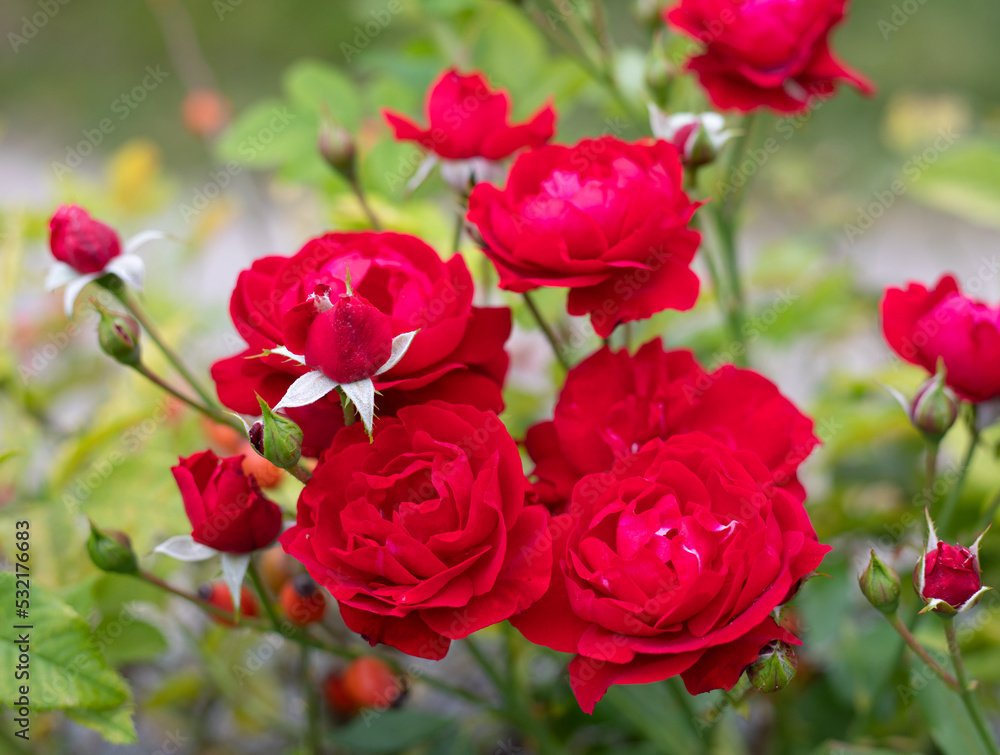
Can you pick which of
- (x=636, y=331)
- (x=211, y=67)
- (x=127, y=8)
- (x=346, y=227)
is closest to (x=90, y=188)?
(x=346, y=227)

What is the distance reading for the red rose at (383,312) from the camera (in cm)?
33

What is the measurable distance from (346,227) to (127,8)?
2.80 metres

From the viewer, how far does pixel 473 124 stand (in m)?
0.42

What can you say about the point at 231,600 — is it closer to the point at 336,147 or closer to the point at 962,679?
the point at 336,147

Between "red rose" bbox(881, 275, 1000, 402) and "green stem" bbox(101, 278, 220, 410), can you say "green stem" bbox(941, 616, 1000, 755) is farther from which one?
"green stem" bbox(101, 278, 220, 410)

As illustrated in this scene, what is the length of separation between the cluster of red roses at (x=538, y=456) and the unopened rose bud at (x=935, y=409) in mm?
73

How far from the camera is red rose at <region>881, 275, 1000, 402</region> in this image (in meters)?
0.37

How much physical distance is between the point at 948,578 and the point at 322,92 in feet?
1.84

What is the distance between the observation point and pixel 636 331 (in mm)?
589

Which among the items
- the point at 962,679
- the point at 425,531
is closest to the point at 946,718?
the point at 962,679

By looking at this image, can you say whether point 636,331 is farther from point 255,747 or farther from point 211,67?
point 211,67

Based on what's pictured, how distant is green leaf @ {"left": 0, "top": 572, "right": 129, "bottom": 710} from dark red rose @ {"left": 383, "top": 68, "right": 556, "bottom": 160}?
0.29m

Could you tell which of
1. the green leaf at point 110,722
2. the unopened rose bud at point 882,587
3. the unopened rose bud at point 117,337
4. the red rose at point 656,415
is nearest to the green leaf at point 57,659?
the green leaf at point 110,722

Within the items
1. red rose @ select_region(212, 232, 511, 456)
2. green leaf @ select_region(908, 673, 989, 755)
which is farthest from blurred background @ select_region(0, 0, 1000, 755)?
red rose @ select_region(212, 232, 511, 456)
